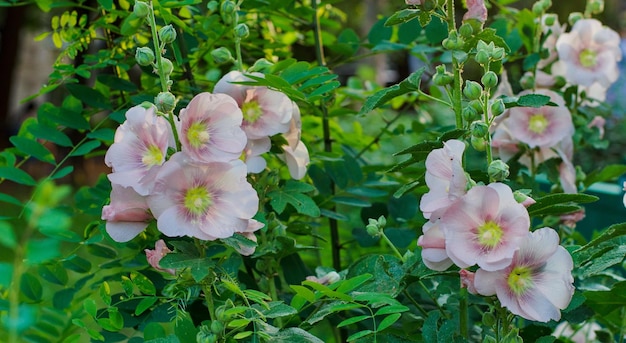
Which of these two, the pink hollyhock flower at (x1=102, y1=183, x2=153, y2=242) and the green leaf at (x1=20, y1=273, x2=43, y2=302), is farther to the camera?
the green leaf at (x1=20, y1=273, x2=43, y2=302)

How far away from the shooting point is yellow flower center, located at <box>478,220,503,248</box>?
3.01ft

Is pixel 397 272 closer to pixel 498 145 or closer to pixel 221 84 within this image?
pixel 221 84

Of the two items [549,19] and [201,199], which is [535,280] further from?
[549,19]

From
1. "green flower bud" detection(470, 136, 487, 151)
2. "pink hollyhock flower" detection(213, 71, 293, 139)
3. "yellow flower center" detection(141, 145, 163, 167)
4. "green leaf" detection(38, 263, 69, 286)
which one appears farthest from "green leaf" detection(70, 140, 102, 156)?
"green flower bud" detection(470, 136, 487, 151)

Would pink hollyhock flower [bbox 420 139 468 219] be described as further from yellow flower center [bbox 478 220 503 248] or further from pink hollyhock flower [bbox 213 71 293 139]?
pink hollyhock flower [bbox 213 71 293 139]

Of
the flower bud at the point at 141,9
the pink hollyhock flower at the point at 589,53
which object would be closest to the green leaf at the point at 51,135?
the flower bud at the point at 141,9

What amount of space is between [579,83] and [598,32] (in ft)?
0.40

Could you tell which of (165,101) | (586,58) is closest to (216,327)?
(165,101)

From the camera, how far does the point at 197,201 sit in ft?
3.14

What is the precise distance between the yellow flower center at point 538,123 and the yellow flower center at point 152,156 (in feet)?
2.11

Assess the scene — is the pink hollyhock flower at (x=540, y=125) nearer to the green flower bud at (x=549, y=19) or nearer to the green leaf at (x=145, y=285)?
the green flower bud at (x=549, y=19)

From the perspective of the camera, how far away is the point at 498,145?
1416 mm

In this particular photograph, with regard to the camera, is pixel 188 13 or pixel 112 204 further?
pixel 188 13

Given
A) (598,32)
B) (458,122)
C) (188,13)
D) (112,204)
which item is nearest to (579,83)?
(598,32)
